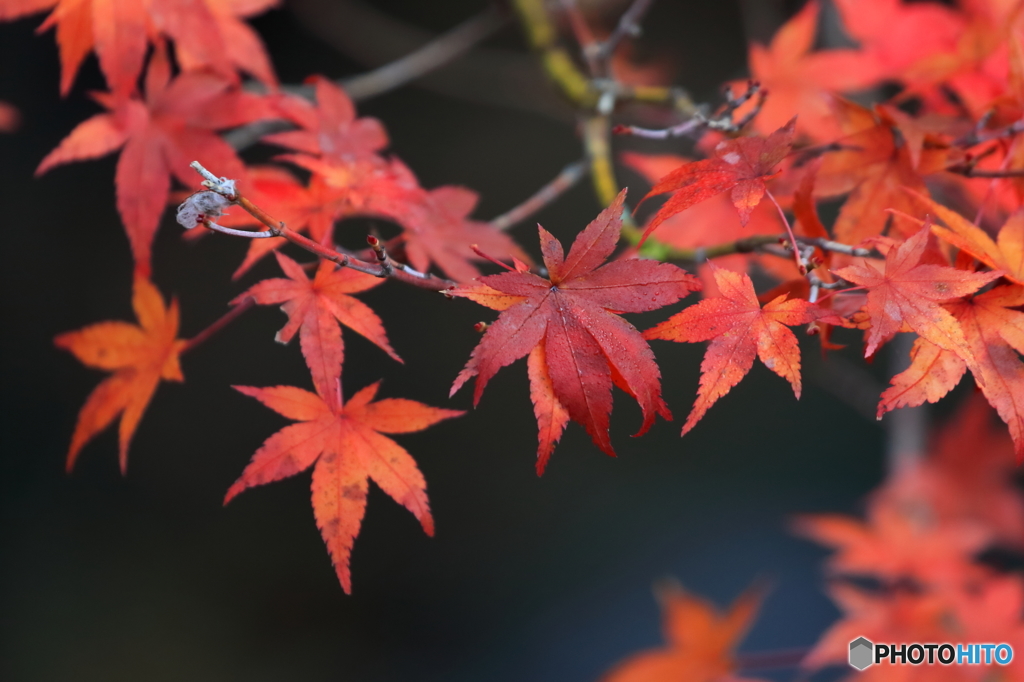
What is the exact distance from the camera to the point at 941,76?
0.82 meters

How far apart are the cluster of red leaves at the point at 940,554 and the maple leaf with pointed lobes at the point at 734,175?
832 millimetres

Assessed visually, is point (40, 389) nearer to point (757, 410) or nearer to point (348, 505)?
point (348, 505)

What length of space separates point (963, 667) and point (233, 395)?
172cm

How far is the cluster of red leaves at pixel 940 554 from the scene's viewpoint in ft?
3.25

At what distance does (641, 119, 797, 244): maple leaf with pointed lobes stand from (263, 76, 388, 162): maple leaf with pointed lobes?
0.36m

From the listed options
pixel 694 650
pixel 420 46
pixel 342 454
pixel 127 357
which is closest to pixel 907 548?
pixel 694 650

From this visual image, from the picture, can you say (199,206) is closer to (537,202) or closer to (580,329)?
(580,329)

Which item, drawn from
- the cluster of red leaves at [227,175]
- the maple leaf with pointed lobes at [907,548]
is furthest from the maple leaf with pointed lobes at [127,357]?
the maple leaf with pointed lobes at [907,548]

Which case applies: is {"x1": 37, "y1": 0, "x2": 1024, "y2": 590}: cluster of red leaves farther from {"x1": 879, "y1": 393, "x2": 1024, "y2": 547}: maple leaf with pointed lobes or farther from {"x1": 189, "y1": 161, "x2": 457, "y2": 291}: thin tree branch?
{"x1": 879, "y1": 393, "x2": 1024, "y2": 547}: maple leaf with pointed lobes

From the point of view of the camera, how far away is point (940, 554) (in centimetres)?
116

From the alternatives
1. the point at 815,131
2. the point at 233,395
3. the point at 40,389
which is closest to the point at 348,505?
the point at 815,131

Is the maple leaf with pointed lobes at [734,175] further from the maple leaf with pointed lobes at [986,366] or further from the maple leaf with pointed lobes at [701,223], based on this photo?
the maple leaf with pointed lobes at [701,223]

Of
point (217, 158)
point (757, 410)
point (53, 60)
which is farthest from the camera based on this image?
point (757, 410)

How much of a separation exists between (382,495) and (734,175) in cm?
159
